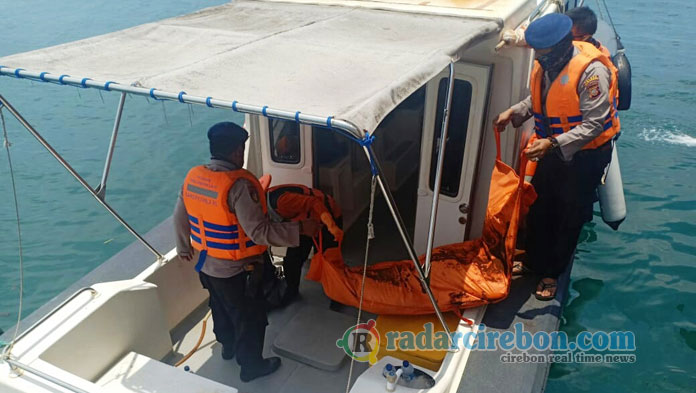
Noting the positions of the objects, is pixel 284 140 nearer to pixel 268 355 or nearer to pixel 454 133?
pixel 454 133

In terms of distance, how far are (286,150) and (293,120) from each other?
2.24 m

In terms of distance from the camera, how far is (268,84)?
2.22m

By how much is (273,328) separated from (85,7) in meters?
20.5

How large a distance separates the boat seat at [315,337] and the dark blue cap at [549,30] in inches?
82.7

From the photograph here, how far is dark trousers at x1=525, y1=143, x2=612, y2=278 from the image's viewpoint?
3.36 meters

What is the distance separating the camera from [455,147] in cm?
360

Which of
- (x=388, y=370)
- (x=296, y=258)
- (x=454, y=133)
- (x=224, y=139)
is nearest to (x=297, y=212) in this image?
(x=296, y=258)

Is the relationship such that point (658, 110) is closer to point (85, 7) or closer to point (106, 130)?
point (106, 130)

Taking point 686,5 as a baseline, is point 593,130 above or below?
above

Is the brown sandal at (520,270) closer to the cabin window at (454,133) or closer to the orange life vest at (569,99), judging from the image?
the cabin window at (454,133)

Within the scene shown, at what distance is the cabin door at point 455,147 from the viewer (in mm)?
3387

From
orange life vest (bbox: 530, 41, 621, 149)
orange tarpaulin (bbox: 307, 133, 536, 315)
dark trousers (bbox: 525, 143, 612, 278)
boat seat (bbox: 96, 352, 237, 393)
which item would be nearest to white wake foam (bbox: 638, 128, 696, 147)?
dark trousers (bbox: 525, 143, 612, 278)

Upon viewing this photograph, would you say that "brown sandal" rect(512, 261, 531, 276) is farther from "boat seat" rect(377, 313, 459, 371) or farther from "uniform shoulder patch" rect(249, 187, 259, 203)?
"uniform shoulder patch" rect(249, 187, 259, 203)

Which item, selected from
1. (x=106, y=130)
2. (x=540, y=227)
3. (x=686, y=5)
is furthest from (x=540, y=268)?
(x=686, y=5)
